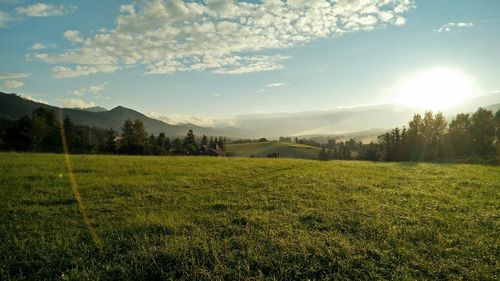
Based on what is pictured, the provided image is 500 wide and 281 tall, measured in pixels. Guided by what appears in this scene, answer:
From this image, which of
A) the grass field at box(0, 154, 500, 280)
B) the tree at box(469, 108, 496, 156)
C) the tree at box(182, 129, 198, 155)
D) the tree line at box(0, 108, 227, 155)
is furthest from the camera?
the tree at box(182, 129, 198, 155)

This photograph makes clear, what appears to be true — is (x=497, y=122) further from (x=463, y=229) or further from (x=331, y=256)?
(x=331, y=256)

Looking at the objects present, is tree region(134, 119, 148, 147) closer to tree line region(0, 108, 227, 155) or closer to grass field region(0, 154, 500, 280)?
tree line region(0, 108, 227, 155)

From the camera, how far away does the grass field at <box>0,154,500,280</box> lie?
24.0ft

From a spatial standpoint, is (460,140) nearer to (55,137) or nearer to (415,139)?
(415,139)

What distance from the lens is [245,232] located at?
31.4 ft

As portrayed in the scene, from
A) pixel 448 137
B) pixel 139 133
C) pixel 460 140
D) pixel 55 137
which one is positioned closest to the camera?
pixel 460 140

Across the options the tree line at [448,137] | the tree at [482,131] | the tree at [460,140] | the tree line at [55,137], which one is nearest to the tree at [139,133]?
the tree line at [55,137]

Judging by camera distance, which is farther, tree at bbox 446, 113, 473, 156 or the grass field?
tree at bbox 446, 113, 473, 156

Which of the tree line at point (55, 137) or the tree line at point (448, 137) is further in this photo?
the tree line at point (55, 137)

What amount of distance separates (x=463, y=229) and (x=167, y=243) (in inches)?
369

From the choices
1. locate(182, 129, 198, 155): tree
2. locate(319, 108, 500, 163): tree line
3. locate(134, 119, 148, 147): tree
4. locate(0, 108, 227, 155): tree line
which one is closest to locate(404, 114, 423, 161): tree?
locate(319, 108, 500, 163): tree line

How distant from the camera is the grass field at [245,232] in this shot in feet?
24.0

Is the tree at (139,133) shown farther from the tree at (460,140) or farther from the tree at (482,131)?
the tree at (482,131)

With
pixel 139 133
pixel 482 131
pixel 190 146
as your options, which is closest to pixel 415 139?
pixel 482 131
